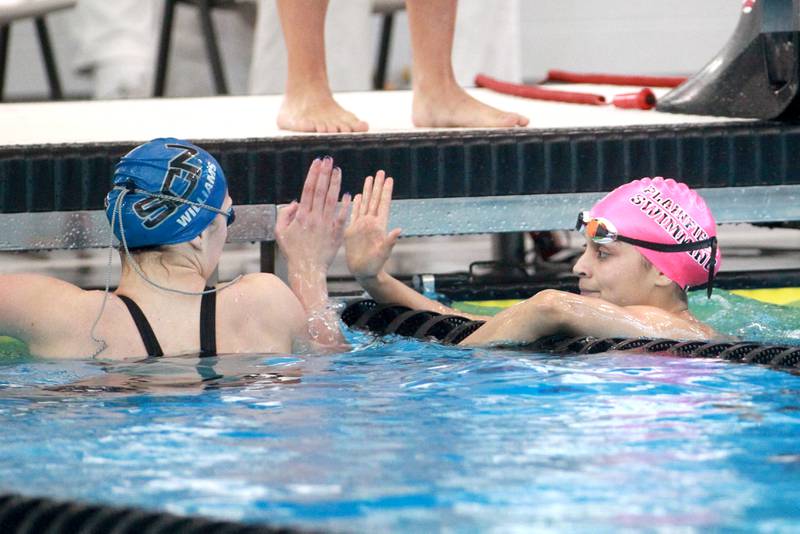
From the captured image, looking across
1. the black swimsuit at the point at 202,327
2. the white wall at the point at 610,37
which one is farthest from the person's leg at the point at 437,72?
the white wall at the point at 610,37

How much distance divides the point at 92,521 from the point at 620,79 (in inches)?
182

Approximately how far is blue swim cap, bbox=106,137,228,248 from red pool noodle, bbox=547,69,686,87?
Answer: 9.41ft

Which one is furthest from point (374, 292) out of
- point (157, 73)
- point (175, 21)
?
point (175, 21)

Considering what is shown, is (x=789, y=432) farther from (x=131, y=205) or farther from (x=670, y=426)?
(x=131, y=205)

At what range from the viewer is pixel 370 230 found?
3.55 m

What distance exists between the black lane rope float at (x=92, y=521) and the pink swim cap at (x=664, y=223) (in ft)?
5.83

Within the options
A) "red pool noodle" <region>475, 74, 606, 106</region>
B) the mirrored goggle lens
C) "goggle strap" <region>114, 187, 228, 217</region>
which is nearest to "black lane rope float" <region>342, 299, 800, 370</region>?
the mirrored goggle lens

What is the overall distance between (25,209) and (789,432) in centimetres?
234

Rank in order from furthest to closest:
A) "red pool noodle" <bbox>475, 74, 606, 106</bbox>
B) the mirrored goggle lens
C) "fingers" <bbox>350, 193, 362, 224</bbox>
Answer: "red pool noodle" <bbox>475, 74, 606, 106</bbox> → "fingers" <bbox>350, 193, 362, 224</bbox> → the mirrored goggle lens

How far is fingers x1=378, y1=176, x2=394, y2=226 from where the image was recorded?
3.56 metres

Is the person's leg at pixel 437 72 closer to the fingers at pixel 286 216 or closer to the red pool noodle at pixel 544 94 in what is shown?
the fingers at pixel 286 216

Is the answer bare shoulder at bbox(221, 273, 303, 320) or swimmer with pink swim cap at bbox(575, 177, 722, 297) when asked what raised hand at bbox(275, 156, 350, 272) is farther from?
swimmer with pink swim cap at bbox(575, 177, 722, 297)

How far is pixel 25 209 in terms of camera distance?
3.85m

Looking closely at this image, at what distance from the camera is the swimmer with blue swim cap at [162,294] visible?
297 cm
